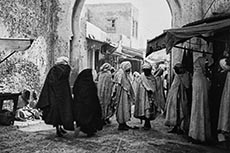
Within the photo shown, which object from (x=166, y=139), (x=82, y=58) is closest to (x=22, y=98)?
(x=82, y=58)

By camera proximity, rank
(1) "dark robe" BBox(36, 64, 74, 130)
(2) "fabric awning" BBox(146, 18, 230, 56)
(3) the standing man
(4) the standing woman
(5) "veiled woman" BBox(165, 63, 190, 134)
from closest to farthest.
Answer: (2) "fabric awning" BBox(146, 18, 230, 56) → (4) the standing woman → (1) "dark robe" BBox(36, 64, 74, 130) → (5) "veiled woman" BBox(165, 63, 190, 134) → (3) the standing man

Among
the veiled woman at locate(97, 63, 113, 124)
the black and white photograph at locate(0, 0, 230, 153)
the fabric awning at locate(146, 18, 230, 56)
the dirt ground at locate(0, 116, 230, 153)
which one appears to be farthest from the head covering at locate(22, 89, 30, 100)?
the fabric awning at locate(146, 18, 230, 56)

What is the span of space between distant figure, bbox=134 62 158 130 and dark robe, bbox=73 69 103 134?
1.21 meters

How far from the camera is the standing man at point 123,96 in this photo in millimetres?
7289

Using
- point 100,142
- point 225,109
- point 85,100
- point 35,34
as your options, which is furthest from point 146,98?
point 35,34

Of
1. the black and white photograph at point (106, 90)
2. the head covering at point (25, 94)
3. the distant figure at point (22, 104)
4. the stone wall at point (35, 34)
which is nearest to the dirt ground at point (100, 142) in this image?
the black and white photograph at point (106, 90)

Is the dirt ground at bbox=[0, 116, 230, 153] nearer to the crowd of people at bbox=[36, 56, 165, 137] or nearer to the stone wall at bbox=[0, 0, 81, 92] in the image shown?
the crowd of people at bbox=[36, 56, 165, 137]

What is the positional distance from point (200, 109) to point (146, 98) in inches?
77.8

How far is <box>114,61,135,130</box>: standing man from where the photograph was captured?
729cm

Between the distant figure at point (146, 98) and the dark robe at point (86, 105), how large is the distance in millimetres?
1211

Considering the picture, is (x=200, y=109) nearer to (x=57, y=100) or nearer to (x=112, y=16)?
(x=57, y=100)

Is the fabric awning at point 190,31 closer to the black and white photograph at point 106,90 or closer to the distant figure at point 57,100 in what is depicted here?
the black and white photograph at point 106,90

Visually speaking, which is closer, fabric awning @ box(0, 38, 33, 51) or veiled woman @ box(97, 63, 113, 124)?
fabric awning @ box(0, 38, 33, 51)

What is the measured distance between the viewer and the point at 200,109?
5.56m
